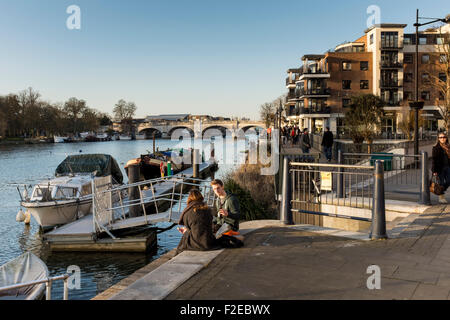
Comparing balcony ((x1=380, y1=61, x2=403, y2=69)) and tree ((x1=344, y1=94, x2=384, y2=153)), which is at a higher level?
balcony ((x1=380, y1=61, x2=403, y2=69))

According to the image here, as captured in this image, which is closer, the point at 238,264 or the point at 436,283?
the point at 436,283

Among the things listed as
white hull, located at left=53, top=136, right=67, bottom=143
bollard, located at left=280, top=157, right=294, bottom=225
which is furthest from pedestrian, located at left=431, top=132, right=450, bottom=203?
white hull, located at left=53, top=136, right=67, bottom=143

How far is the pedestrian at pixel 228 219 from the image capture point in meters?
6.84

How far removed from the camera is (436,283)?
489 cm

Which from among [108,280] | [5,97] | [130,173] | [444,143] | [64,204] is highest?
[5,97]

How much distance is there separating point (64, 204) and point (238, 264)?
1283 centimetres

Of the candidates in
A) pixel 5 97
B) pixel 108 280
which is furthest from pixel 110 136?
pixel 108 280

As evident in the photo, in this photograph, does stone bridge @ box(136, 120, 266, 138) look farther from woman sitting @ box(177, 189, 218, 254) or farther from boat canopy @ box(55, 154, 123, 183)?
woman sitting @ box(177, 189, 218, 254)

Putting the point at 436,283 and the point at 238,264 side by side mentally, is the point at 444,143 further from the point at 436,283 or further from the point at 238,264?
the point at 238,264

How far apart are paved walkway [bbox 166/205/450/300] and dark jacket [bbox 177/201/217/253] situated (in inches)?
16.0

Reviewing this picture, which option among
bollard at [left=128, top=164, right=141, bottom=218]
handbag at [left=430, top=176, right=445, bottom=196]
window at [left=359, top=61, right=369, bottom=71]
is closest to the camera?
handbag at [left=430, top=176, right=445, bottom=196]

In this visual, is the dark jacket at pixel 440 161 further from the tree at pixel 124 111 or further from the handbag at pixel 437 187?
the tree at pixel 124 111

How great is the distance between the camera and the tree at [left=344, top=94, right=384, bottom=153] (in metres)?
29.6

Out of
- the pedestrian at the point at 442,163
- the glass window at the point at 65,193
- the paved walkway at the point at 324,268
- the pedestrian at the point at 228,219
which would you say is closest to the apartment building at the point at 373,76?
the glass window at the point at 65,193
